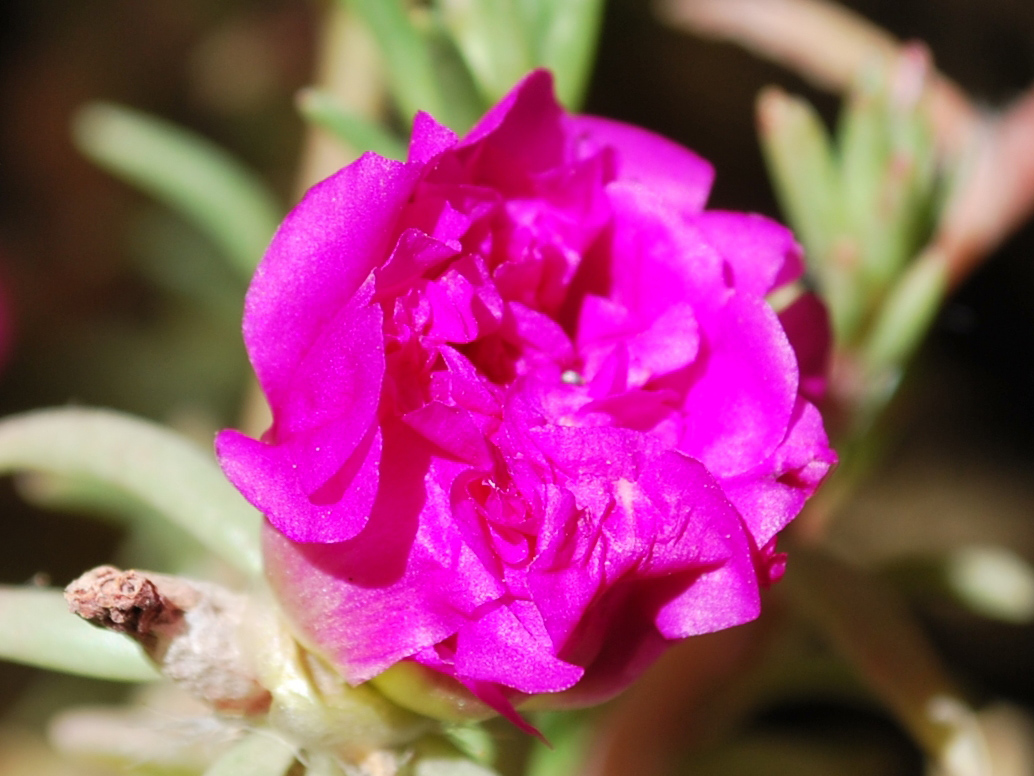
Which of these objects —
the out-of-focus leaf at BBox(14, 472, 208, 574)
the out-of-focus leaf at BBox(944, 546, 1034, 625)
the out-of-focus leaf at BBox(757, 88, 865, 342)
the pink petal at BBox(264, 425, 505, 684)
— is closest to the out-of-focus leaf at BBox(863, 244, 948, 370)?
the out-of-focus leaf at BBox(757, 88, 865, 342)

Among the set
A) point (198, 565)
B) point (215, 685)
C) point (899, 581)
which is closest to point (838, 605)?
point (899, 581)

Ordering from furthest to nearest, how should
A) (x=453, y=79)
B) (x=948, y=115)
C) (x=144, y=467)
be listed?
1. (x=948, y=115)
2. (x=453, y=79)
3. (x=144, y=467)

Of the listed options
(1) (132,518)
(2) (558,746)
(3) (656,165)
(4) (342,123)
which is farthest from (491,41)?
(1) (132,518)

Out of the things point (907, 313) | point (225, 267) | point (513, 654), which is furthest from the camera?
point (225, 267)

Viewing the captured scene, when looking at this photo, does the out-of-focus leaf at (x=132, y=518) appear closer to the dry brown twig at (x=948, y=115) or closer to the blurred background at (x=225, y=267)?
the blurred background at (x=225, y=267)

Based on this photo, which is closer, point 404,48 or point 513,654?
point 513,654

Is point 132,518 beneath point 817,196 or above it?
beneath

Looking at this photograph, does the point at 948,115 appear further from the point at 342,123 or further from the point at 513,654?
the point at 513,654
